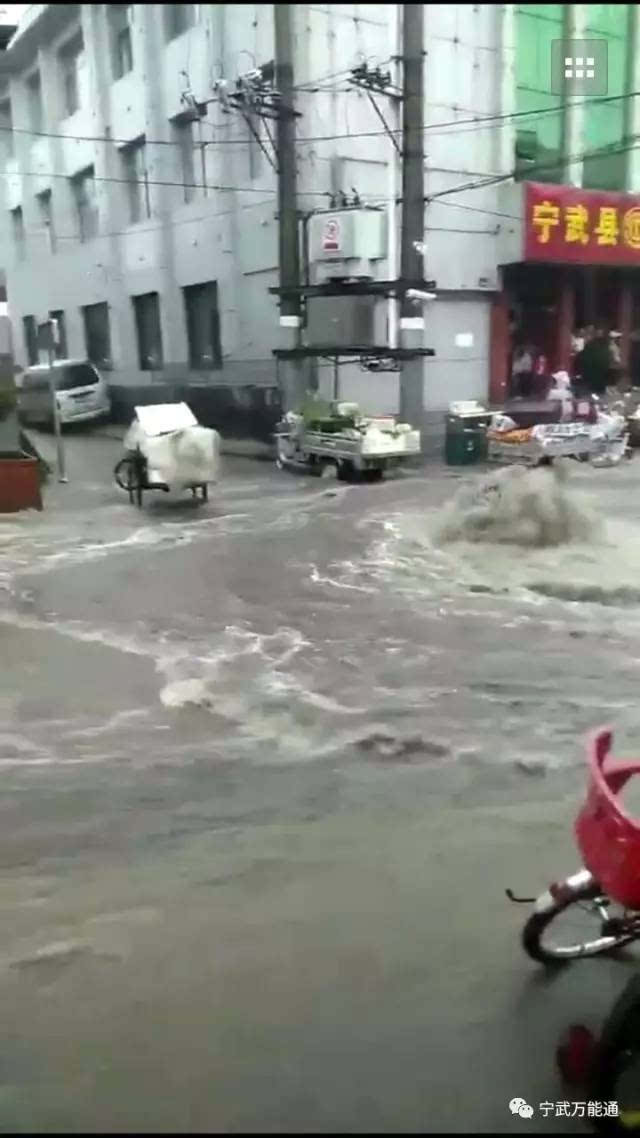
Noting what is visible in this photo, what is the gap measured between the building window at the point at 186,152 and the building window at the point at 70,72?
19.8 inches

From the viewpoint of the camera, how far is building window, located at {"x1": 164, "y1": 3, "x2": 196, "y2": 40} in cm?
173

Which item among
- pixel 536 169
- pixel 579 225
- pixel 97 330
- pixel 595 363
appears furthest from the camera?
pixel 595 363

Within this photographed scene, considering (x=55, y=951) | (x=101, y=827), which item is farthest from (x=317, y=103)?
(x=55, y=951)

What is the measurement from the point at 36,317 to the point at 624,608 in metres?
3.73

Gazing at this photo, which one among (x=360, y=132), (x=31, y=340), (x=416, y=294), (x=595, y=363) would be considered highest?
(x=360, y=132)

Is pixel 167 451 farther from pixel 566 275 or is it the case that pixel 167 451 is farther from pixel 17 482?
pixel 566 275

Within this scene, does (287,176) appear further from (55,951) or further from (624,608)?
(55,951)

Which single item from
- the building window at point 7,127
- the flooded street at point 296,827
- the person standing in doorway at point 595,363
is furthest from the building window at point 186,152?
the person standing in doorway at point 595,363

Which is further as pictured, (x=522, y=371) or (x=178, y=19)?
(x=522, y=371)

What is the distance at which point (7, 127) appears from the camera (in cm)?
405

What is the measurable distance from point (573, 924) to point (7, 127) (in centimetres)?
383

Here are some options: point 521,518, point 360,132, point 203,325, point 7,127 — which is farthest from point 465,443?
point 7,127

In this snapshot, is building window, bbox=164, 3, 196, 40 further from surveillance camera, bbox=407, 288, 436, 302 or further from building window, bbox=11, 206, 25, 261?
surveillance camera, bbox=407, 288, 436, 302

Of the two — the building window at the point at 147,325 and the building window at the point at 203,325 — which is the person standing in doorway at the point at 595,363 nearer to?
the building window at the point at 203,325
